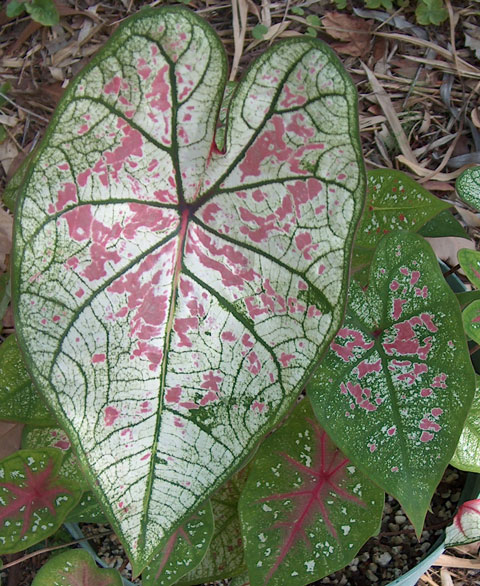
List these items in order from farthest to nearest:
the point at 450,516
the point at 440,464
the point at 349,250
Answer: the point at 450,516
the point at 440,464
the point at 349,250

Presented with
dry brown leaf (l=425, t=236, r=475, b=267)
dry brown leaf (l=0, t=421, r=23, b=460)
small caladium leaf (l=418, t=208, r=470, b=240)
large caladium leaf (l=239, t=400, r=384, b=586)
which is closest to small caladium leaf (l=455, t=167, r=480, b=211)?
small caladium leaf (l=418, t=208, r=470, b=240)

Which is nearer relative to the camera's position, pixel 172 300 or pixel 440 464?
pixel 172 300

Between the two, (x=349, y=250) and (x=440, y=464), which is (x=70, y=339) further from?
(x=440, y=464)

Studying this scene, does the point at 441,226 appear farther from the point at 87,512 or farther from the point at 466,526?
the point at 87,512

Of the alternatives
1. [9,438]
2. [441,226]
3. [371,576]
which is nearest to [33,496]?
[9,438]

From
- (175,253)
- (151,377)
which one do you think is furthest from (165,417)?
(175,253)
